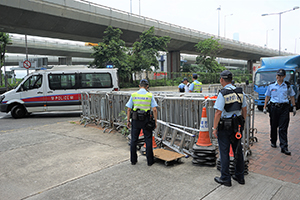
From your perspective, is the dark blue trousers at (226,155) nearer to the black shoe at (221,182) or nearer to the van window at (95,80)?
the black shoe at (221,182)

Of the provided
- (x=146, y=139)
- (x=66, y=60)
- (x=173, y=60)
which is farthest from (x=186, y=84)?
(x=66, y=60)

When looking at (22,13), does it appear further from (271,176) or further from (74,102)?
(271,176)

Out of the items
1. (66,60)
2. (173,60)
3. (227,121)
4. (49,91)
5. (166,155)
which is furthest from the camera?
(66,60)

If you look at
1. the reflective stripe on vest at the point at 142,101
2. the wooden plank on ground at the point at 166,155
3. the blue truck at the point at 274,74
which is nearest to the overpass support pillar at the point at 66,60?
the blue truck at the point at 274,74

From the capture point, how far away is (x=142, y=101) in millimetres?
4812

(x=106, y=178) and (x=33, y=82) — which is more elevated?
(x=33, y=82)

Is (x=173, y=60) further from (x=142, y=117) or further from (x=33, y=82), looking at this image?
(x=142, y=117)

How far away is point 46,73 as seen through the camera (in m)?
12.3

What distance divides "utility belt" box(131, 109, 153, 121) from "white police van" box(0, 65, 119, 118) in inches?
335

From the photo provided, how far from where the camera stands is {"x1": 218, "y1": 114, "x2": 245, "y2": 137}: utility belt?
372 centimetres

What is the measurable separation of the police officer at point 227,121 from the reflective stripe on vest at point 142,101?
1.49 metres

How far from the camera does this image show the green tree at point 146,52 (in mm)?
27594

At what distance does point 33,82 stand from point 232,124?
36.6 feet

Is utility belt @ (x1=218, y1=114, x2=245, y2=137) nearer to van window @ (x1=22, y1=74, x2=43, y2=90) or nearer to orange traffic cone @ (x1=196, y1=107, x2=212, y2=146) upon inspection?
orange traffic cone @ (x1=196, y1=107, x2=212, y2=146)
